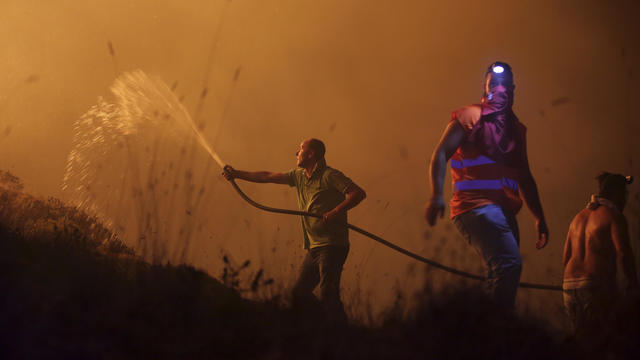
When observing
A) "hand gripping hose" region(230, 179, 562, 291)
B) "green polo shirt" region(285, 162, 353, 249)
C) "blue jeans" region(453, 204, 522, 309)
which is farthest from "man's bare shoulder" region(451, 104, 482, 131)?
"green polo shirt" region(285, 162, 353, 249)

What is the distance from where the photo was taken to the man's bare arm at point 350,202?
19.3 feet

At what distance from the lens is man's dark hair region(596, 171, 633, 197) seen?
5180 mm

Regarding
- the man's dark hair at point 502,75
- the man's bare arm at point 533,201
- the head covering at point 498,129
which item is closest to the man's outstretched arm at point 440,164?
the head covering at point 498,129

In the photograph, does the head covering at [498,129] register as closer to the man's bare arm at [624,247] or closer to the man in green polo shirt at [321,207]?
the man's bare arm at [624,247]

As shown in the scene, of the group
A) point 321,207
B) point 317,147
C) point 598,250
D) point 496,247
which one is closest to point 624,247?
point 598,250

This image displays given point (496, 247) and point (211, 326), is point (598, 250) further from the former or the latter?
point (211, 326)

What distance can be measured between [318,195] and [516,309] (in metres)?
2.60

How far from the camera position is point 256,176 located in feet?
21.5

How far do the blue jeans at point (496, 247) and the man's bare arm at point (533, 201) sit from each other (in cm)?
61

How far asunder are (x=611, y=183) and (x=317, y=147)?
9.29 ft

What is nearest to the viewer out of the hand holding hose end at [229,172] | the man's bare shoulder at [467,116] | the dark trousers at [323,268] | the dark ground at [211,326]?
the dark ground at [211,326]

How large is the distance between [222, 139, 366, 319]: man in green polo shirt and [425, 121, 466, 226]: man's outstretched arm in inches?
53.7

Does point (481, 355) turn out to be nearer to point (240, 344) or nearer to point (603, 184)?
point (240, 344)

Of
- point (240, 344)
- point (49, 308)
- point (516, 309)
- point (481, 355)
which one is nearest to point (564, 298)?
point (516, 309)
